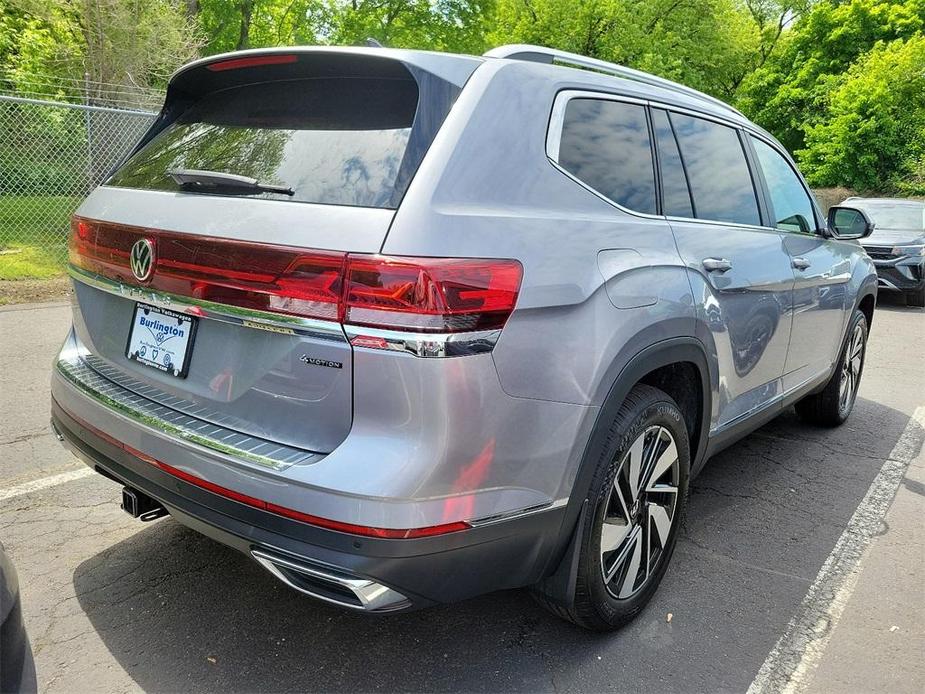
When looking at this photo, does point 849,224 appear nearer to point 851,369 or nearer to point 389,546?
point 851,369

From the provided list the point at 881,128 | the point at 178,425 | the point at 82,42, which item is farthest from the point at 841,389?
the point at 881,128

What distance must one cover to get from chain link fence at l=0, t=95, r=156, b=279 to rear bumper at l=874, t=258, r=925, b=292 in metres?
10.8

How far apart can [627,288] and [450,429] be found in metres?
0.83

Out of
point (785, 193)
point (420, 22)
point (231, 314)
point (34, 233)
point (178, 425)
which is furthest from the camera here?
point (420, 22)

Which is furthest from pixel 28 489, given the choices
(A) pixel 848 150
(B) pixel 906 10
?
(B) pixel 906 10

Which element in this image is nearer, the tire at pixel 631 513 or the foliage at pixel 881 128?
the tire at pixel 631 513

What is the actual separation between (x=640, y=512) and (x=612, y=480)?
0.34m

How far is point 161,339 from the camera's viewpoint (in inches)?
89.0

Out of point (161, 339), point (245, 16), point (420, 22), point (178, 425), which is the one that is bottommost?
point (178, 425)

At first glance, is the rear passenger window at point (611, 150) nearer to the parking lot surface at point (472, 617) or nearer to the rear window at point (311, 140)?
the rear window at point (311, 140)

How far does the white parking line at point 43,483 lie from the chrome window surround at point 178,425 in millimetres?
1210

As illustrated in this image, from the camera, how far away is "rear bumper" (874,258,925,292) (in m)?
11.1

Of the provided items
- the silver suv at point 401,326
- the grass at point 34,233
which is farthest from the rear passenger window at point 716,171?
the grass at point 34,233

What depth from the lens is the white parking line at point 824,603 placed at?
2.49 meters
